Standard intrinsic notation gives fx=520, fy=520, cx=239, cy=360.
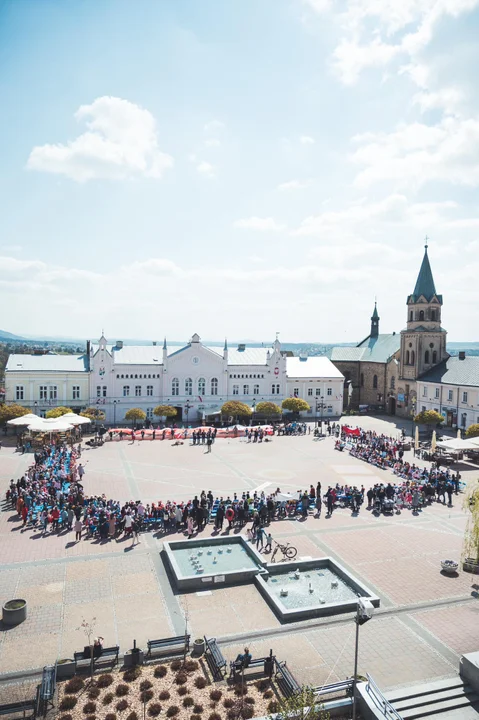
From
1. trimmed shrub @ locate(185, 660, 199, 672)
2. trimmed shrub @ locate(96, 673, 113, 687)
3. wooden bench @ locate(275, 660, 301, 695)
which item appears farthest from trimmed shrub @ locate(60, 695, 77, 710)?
wooden bench @ locate(275, 660, 301, 695)

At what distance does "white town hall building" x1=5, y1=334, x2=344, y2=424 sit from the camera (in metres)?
56.7

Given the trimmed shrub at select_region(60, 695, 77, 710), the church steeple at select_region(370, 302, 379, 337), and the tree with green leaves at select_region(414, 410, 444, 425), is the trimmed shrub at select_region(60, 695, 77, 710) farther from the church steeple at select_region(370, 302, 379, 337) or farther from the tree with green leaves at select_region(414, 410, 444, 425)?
the church steeple at select_region(370, 302, 379, 337)

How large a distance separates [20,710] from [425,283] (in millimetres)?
63559

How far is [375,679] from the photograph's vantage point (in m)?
13.2

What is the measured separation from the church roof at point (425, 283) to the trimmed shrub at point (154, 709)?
6086cm

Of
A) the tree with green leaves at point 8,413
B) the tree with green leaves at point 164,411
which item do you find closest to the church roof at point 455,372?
the tree with green leaves at point 164,411

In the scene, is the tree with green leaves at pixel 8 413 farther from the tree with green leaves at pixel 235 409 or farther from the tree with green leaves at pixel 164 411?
the tree with green leaves at pixel 235 409

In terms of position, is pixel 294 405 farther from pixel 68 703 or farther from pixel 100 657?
pixel 68 703

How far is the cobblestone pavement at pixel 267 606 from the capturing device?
1416 cm

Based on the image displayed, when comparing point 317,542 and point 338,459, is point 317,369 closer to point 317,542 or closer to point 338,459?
point 338,459

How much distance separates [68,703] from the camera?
11805 millimetres

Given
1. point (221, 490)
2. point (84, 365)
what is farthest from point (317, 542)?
point (84, 365)

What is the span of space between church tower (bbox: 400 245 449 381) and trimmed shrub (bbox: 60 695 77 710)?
58.5 metres

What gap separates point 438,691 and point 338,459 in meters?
27.9
